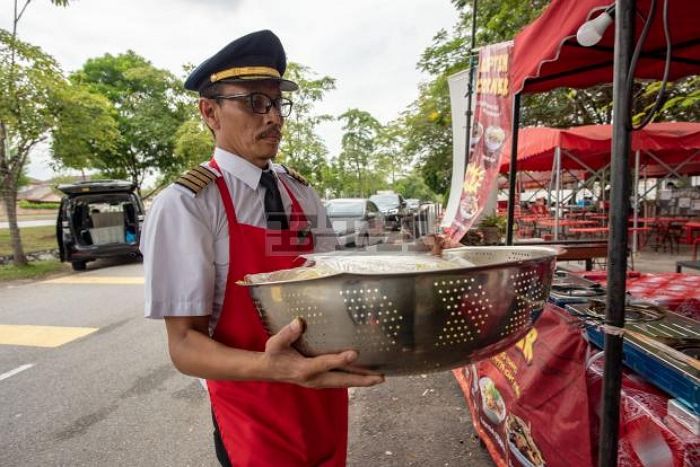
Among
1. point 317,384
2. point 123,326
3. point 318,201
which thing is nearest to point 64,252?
point 123,326

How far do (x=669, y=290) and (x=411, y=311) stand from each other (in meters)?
2.47

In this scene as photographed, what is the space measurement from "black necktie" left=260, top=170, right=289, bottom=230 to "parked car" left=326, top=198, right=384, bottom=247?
863 cm

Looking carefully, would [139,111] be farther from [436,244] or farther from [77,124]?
[436,244]

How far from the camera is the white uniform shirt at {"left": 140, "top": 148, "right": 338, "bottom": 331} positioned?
3.17ft

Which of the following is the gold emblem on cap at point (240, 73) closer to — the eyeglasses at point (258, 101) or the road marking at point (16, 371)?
the eyeglasses at point (258, 101)

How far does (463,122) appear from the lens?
611cm

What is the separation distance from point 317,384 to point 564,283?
1.99 m

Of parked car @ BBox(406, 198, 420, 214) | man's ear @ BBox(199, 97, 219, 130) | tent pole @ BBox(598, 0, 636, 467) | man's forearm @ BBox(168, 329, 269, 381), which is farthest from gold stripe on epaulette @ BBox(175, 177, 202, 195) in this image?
parked car @ BBox(406, 198, 420, 214)

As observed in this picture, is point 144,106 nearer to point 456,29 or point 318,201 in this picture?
point 456,29

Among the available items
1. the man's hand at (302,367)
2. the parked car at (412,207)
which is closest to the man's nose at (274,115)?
the man's hand at (302,367)

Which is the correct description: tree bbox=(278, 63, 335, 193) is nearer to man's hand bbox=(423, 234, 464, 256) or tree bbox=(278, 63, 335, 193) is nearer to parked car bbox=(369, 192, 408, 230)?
parked car bbox=(369, 192, 408, 230)

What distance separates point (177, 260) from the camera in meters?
0.99

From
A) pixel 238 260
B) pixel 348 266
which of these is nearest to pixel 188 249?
pixel 238 260

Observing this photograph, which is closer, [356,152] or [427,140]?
[427,140]
